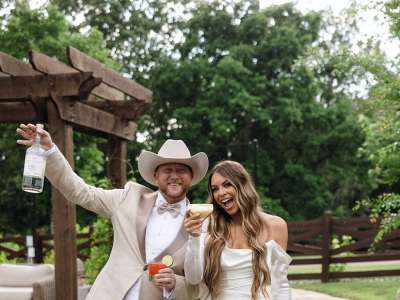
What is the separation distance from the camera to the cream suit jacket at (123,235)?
4.12m

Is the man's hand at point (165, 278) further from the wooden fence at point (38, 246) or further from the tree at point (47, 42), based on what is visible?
the tree at point (47, 42)

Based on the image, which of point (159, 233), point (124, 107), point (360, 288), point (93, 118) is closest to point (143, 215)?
point (159, 233)

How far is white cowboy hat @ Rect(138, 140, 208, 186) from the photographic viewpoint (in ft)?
14.0

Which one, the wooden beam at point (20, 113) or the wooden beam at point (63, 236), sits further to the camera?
the wooden beam at point (20, 113)

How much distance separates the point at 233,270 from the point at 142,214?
2.31 feet

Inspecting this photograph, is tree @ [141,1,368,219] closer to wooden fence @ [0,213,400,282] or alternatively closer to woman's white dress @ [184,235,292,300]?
wooden fence @ [0,213,400,282]

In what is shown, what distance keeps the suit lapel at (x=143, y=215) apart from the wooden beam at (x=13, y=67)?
11.6 feet

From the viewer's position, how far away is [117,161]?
10180 mm

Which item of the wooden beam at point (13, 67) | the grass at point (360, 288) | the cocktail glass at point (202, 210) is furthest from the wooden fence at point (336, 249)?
the cocktail glass at point (202, 210)

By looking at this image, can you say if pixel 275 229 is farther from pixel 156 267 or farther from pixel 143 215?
pixel 143 215

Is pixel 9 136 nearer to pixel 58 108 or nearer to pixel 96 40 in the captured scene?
pixel 96 40

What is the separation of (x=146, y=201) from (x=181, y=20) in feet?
93.2

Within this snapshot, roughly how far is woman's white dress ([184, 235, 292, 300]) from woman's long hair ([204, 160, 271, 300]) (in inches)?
1.1

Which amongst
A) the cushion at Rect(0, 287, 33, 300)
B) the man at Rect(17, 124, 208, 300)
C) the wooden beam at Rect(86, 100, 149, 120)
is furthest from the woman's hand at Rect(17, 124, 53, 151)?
the wooden beam at Rect(86, 100, 149, 120)
